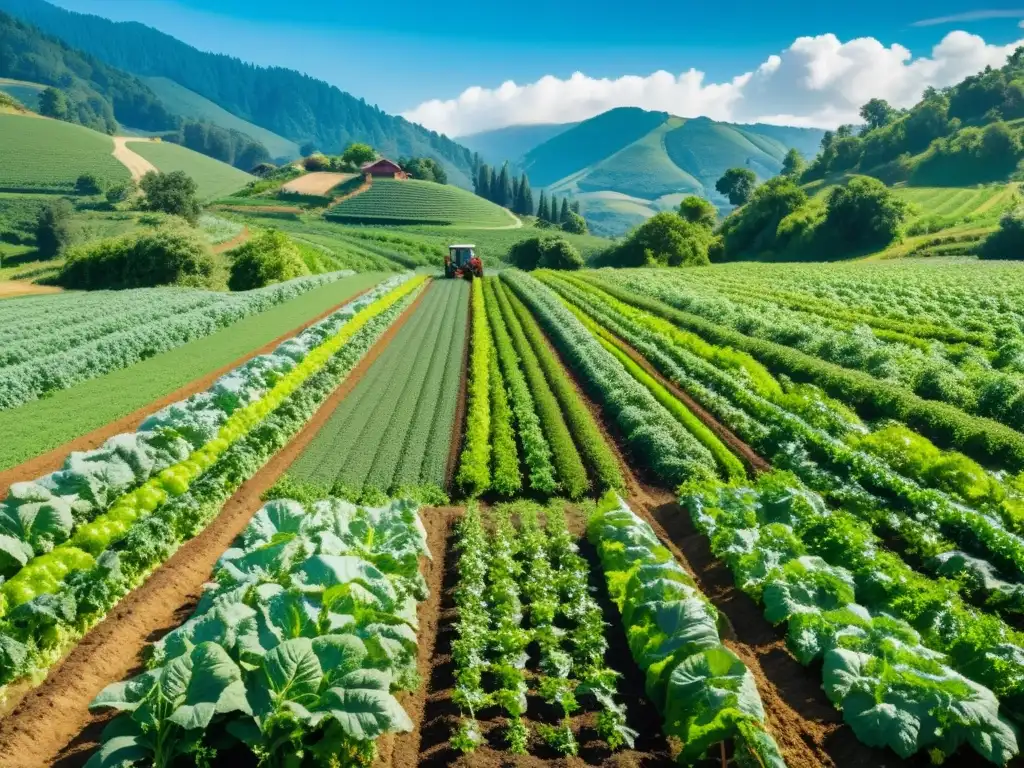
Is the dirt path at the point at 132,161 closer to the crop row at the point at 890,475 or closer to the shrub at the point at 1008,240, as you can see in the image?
the crop row at the point at 890,475

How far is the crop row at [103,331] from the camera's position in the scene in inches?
813

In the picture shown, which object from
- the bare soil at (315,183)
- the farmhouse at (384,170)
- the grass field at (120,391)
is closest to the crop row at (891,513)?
the grass field at (120,391)

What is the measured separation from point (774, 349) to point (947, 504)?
41.5 ft

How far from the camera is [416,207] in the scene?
11031 centimetres

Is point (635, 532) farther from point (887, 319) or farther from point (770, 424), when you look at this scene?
point (887, 319)

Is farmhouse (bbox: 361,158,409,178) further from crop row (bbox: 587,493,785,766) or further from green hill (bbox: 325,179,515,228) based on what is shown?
crop row (bbox: 587,493,785,766)

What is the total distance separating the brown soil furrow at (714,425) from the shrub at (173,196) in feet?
224

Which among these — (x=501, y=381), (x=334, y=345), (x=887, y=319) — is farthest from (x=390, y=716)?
(x=887, y=319)

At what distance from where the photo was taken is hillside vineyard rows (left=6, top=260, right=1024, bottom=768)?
682 cm

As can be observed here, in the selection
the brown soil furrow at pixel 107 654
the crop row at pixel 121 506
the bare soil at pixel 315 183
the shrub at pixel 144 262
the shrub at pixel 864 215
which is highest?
the bare soil at pixel 315 183

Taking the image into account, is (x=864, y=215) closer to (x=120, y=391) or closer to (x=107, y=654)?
(x=120, y=391)

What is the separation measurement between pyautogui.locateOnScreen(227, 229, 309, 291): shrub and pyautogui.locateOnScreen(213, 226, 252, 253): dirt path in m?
9.04

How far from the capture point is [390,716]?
20.9ft

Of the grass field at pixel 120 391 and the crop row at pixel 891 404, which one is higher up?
the crop row at pixel 891 404
